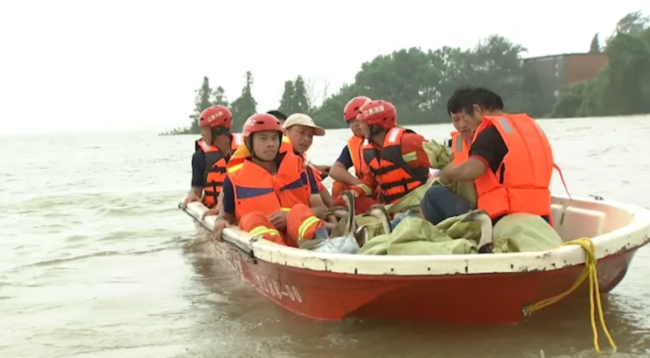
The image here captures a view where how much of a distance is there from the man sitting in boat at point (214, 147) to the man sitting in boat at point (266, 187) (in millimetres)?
1675

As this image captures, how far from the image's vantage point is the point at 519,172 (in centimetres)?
419

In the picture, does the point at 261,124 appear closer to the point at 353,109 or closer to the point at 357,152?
the point at 357,152

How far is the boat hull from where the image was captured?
3721mm

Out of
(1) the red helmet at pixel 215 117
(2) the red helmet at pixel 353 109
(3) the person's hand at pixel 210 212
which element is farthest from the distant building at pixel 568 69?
(3) the person's hand at pixel 210 212

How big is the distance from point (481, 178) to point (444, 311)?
0.82 metres

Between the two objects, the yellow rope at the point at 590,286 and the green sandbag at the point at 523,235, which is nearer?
the yellow rope at the point at 590,286

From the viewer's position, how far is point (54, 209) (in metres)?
13.6

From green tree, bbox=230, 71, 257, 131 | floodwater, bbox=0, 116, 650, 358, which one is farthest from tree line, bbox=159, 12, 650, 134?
floodwater, bbox=0, 116, 650, 358

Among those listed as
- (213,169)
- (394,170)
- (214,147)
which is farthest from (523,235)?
(214,147)

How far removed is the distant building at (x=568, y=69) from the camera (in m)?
71.0

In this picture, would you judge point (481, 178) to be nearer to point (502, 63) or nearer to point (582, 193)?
point (582, 193)

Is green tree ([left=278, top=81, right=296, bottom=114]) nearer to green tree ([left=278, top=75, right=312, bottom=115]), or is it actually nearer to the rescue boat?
green tree ([left=278, top=75, right=312, bottom=115])

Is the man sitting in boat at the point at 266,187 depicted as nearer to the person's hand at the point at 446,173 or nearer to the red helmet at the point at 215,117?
the person's hand at the point at 446,173

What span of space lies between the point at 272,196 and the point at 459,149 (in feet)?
4.27
